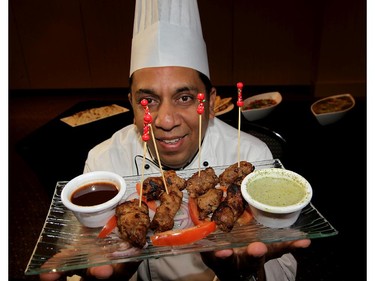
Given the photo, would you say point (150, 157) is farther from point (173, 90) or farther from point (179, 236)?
point (179, 236)

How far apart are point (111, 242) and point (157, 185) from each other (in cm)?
44

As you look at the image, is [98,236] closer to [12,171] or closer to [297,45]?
[12,171]

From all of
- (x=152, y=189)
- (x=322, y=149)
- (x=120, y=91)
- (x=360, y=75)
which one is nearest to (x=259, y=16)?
(x=360, y=75)

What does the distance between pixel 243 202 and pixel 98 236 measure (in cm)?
82

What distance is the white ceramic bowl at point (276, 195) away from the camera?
1.54 metres

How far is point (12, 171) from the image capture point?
6211 mm

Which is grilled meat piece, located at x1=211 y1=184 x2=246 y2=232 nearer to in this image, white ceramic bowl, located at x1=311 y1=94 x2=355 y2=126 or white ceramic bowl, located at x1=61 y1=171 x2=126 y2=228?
white ceramic bowl, located at x1=61 y1=171 x2=126 y2=228

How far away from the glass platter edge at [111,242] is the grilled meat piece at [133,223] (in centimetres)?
6

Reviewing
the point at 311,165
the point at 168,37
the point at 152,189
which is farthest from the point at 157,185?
the point at 311,165

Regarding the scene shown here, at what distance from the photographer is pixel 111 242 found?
1.64 meters

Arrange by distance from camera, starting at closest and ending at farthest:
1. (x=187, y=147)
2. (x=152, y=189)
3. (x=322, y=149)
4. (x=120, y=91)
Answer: (x=152, y=189), (x=187, y=147), (x=322, y=149), (x=120, y=91)

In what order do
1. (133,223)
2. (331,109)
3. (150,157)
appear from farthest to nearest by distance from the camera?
(331,109)
(150,157)
(133,223)

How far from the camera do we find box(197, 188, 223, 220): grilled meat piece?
174 centimetres

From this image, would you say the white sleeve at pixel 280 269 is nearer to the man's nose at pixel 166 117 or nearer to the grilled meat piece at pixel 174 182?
the grilled meat piece at pixel 174 182
